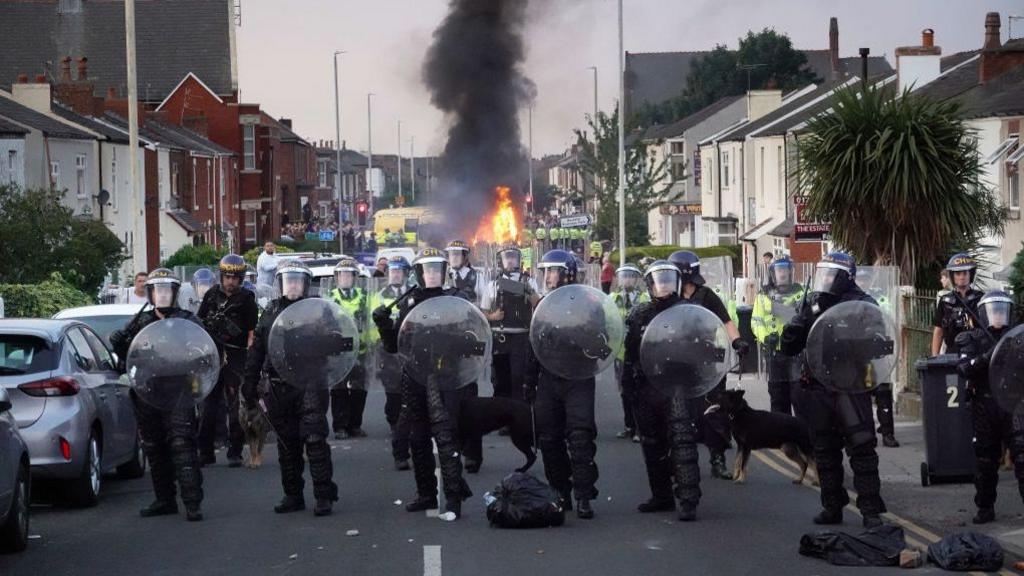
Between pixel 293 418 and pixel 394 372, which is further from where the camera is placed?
pixel 394 372

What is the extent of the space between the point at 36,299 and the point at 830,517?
1319cm

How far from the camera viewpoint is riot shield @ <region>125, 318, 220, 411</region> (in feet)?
38.0

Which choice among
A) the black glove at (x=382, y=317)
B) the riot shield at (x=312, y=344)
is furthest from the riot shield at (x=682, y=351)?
the riot shield at (x=312, y=344)

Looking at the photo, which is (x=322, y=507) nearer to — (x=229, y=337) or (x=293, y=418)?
(x=293, y=418)

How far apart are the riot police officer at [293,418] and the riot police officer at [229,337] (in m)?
2.12

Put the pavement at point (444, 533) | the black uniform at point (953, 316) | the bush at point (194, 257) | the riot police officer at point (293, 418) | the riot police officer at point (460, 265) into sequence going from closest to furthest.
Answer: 1. the pavement at point (444, 533)
2. the riot police officer at point (293, 418)
3. the black uniform at point (953, 316)
4. the riot police officer at point (460, 265)
5. the bush at point (194, 257)

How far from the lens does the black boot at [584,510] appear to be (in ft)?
37.4

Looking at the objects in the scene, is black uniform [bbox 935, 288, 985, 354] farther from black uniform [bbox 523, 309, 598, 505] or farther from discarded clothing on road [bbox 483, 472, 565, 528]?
discarded clothing on road [bbox 483, 472, 565, 528]

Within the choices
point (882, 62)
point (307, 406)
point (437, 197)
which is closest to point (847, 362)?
point (307, 406)

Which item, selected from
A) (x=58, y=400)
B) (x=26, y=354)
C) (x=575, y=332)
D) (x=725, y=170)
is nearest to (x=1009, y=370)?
(x=575, y=332)

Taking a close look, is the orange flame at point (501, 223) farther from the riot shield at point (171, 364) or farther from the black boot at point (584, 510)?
the black boot at point (584, 510)

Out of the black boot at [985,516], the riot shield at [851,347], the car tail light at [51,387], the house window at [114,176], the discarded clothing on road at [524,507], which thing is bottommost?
the black boot at [985,516]

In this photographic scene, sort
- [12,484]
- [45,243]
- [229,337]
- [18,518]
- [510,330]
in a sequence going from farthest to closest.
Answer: [45,243] < [510,330] < [229,337] < [18,518] < [12,484]

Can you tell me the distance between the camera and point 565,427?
1157 centimetres
